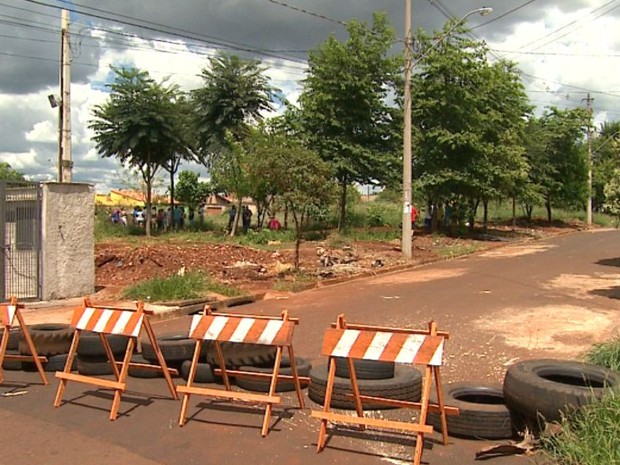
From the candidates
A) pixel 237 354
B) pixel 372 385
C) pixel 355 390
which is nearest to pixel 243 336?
pixel 237 354

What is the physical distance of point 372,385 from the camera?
6023 millimetres

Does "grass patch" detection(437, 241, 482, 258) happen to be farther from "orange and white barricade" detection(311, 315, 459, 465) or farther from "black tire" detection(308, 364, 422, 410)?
"orange and white barricade" detection(311, 315, 459, 465)

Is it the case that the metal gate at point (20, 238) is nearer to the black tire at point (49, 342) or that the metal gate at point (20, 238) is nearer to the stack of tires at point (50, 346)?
the stack of tires at point (50, 346)

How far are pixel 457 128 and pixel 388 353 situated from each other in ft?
90.6

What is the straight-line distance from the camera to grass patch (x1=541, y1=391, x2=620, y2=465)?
410 cm

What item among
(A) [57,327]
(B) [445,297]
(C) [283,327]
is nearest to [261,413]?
(C) [283,327]

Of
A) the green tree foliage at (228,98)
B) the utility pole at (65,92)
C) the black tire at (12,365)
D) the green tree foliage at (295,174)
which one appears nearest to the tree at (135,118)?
the green tree foliage at (228,98)

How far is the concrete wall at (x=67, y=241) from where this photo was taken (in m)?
13.7

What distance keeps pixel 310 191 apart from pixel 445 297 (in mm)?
4957

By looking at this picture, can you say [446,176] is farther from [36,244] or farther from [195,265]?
[36,244]

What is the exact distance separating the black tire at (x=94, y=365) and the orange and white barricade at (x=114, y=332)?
0.41 m

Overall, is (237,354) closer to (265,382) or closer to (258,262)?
(265,382)

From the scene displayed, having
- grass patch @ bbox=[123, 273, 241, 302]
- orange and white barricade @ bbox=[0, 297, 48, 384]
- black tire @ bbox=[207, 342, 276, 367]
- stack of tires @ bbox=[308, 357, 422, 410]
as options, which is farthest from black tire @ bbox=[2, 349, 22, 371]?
grass patch @ bbox=[123, 273, 241, 302]

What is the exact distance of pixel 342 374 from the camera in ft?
22.1
